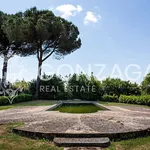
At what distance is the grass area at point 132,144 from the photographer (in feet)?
15.0

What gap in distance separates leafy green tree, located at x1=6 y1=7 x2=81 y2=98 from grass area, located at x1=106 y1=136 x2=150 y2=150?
15560 mm

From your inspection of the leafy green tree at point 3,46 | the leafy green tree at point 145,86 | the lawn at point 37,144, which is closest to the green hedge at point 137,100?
the leafy green tree at point 145,86

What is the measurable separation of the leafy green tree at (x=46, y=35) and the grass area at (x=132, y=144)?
1556 cm

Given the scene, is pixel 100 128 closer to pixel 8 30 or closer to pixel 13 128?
pixel 13 128

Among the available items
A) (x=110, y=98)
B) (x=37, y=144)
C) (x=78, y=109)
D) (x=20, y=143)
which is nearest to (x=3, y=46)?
(x=110, y=98)

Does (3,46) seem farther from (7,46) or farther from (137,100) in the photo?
(137,100)

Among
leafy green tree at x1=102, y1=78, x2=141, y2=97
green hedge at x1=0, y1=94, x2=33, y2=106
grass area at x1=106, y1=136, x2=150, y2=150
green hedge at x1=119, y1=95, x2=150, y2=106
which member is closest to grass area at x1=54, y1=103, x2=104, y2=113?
green hedge at x1=0, y1=94, x2=33, y2=106

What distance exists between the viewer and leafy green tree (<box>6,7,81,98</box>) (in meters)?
19.1

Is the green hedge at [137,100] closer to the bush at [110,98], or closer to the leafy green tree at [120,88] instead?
the bush at [110,98]

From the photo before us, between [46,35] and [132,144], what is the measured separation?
15753 millimetres

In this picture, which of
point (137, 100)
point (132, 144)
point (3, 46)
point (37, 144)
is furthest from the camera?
point (3, 46)

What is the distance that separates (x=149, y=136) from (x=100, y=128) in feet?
4.20

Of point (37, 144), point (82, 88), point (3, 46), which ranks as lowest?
point (37, 144)

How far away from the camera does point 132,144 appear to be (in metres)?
4.85
